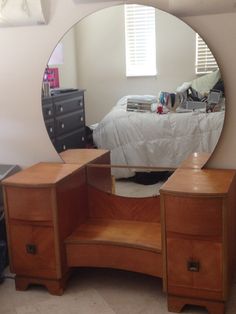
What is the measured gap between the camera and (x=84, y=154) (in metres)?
2.64

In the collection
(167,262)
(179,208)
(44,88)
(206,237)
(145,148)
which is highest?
(44,88)

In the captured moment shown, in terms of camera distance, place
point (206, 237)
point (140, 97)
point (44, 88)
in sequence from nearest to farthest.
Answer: point (206, 237) → point (140, 97) → point (44, 88)

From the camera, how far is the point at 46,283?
7.88 feet

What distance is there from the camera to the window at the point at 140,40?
2.39 metres

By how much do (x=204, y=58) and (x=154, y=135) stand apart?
1.58 ft

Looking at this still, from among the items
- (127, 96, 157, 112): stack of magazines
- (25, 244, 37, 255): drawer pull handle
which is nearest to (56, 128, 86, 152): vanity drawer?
(127, 96, 157, 112): stack of magazines

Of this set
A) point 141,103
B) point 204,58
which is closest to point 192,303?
point 141,103

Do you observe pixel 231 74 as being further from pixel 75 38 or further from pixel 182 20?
pixel 75 38

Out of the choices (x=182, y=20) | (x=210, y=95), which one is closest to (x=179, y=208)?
(x=210, y=95)

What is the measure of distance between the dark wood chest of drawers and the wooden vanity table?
0.07 meters

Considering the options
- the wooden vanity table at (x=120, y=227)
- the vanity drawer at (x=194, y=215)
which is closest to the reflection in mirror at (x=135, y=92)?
the wooden vanity table at (x=120, y=227)

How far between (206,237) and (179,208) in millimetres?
177

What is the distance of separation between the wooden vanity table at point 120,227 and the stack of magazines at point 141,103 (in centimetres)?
32

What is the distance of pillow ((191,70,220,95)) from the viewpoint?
228 centimetres
